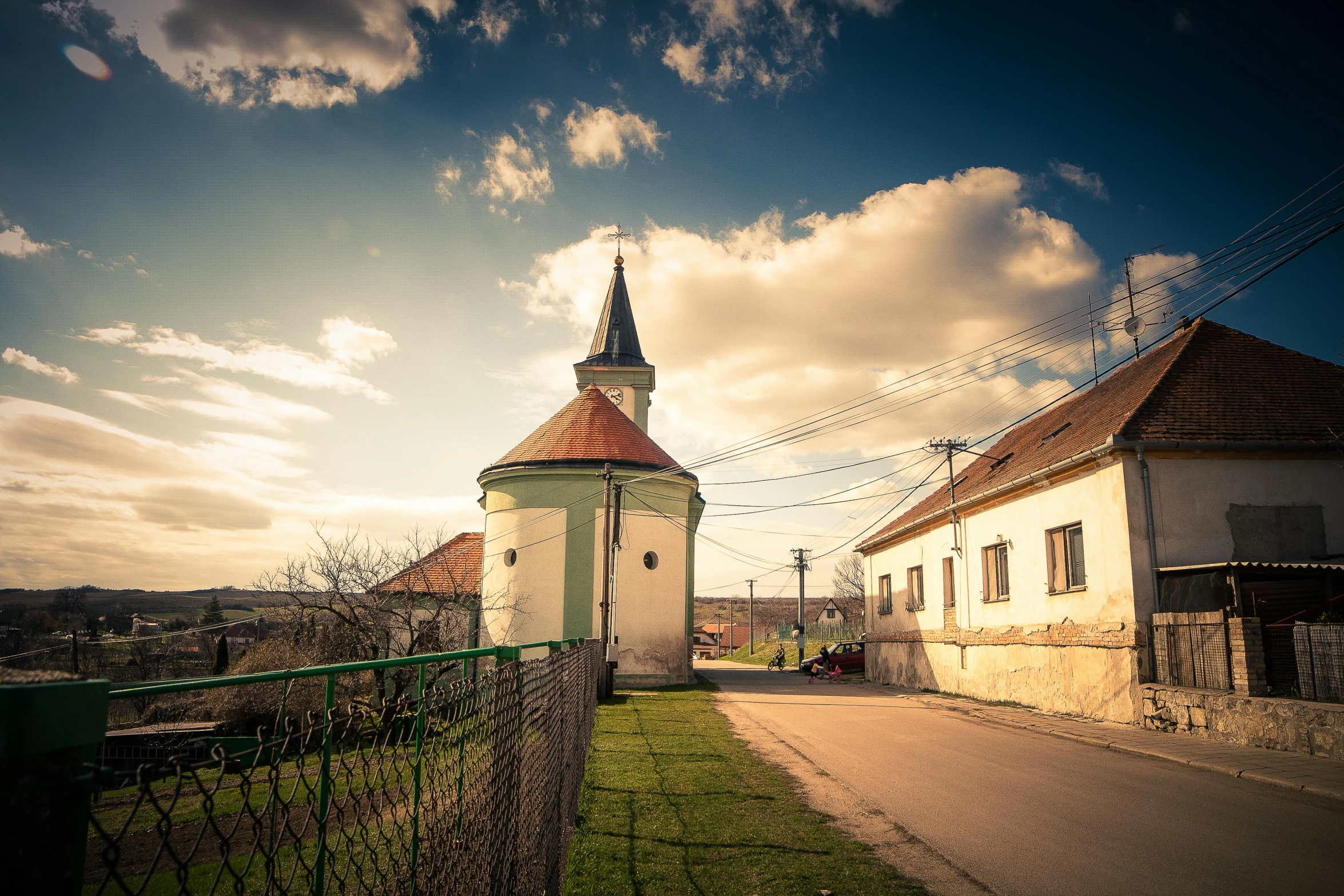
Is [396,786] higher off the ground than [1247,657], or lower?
lower

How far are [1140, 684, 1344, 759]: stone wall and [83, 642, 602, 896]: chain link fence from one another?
958 cm

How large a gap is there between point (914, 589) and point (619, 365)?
18443mm

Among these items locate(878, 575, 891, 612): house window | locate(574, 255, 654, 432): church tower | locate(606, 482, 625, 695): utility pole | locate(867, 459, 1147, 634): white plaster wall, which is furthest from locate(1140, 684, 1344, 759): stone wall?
locate(574, 255, 654, 432): church tower

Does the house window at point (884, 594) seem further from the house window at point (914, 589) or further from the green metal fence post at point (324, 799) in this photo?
the green metal fence post at point (324, 799)

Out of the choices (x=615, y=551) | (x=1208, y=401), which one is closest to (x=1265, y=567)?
(x=1208, y=401)

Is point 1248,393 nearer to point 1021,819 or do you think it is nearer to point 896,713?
point 896,713

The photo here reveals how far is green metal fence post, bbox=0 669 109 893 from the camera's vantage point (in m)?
1.02

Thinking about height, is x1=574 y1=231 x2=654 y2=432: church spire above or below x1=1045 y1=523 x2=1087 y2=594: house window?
above

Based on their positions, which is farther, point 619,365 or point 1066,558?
point 619,365

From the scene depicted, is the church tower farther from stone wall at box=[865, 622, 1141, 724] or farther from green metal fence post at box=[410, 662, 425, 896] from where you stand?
green metal fence post at box=[410, 662, 425, 896]

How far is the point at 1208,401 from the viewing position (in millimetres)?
15359

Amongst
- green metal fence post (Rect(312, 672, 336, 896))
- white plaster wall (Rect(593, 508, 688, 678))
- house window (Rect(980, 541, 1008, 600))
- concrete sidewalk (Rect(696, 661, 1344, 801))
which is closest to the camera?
green metal fence post (Rect(312, 672, 336, 896))

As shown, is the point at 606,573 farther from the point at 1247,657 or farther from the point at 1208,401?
the point at 1247,657

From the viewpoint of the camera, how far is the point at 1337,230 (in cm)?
1016
